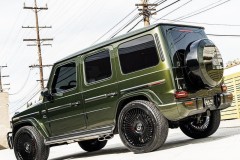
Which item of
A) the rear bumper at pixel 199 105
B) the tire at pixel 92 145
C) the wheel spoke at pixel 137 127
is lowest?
the tire at pixel 92 145

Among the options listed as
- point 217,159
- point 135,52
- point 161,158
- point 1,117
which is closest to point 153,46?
point 135,52

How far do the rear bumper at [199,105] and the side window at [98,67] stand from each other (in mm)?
1581

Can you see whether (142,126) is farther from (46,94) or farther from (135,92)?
(46,94)

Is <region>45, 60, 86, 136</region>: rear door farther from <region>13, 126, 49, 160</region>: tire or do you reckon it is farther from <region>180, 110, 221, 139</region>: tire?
<region>180, 110, 221, 139</region>: tire

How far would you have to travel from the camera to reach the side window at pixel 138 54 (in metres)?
6.34

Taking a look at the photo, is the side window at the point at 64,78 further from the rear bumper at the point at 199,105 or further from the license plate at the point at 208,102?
the license plate at the point at 208,102

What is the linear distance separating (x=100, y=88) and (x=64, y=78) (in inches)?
46.1

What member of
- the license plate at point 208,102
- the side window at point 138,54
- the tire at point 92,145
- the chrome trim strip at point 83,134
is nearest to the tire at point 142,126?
the chrome trim strip at point 83,134

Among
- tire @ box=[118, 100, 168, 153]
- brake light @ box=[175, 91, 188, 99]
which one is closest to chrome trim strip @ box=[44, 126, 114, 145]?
tire @ box=[118, 100, 168, 153]

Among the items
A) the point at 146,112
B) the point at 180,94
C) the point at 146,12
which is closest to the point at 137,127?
the point at 146,112

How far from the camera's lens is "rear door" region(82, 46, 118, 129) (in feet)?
22.4

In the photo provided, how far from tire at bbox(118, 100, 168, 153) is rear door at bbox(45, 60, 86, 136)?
3.48 feet

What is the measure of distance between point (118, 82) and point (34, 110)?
232cm

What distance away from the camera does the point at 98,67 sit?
723 cm
